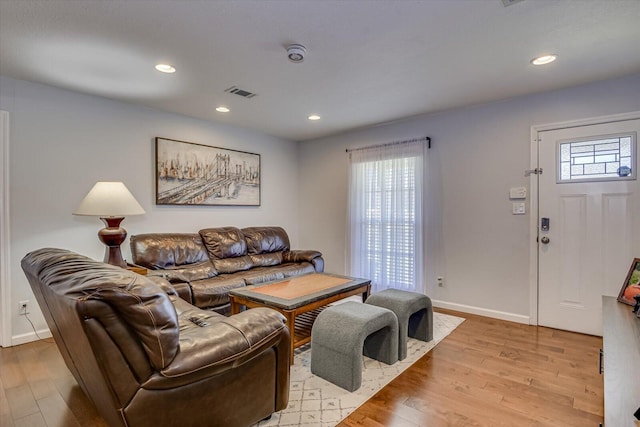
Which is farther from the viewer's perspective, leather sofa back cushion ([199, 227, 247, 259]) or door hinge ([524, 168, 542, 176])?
leather sofa back cushion ([199, 227, 247, 259])

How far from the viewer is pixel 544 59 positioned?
2559mm

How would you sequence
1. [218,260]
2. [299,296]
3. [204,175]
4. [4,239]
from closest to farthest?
[299,296]
[4,239]
[218,260]
[204,175]

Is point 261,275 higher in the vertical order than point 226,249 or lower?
lower

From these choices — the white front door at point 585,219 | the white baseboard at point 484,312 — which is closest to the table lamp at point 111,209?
the white baseboard at point 484,312

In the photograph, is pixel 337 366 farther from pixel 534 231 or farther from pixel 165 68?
pixel 165 68

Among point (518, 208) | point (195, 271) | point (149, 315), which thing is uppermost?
point (518, 208)

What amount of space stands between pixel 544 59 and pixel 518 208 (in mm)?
1491

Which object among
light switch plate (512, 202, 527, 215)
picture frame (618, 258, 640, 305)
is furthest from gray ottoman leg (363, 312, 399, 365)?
light switch plate (512, 202, 527, 215)

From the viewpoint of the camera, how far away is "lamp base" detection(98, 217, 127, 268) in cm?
300

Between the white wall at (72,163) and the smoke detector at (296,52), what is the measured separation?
7.20ft

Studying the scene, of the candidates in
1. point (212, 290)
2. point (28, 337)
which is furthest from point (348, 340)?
point (28, 337)

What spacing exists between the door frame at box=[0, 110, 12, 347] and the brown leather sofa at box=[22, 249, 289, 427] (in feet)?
5.47

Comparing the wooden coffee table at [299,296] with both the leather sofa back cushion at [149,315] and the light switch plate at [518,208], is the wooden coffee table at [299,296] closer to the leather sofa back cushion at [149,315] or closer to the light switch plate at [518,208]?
the leather sofa back cushion at [149,315]

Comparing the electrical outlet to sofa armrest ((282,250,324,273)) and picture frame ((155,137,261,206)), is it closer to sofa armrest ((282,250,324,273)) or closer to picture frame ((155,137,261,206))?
picture frame ((155,137,261,206))
